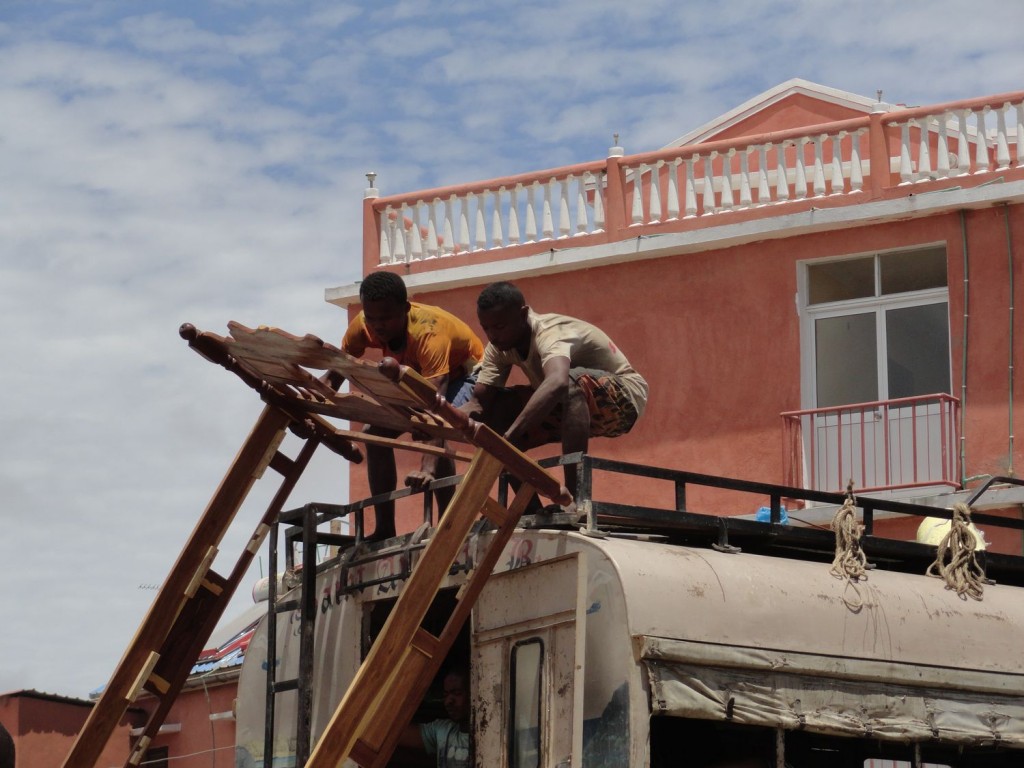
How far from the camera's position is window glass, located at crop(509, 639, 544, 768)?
677 cm

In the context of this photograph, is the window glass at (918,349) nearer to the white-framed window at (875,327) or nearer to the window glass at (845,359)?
the white-framed window at (875,327)

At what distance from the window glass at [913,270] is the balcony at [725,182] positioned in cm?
52

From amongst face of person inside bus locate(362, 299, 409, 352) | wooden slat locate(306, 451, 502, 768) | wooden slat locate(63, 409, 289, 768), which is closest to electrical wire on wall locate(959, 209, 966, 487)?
face of person inside bus locate(362, 299, 409, 352)

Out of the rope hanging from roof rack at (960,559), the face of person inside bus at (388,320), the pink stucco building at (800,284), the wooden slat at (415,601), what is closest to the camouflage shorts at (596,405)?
the face of person inside bus at (388,320)

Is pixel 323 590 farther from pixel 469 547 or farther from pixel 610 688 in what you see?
pixel 610 688

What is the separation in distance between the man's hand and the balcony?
26.3 ft

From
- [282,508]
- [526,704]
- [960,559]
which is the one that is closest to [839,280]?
[960,559]

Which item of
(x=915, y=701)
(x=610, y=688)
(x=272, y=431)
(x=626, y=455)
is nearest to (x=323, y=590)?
(x=272, y=431)

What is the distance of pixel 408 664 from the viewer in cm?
680

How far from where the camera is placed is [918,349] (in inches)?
588

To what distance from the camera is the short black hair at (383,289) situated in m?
8.08

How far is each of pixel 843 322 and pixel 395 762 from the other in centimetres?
803

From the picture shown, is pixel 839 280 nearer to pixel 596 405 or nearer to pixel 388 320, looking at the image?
pixel 596 405

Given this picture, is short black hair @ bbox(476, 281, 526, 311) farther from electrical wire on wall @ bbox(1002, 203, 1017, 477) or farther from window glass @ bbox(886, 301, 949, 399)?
window glass @ bbox(886, 301, 949, 399)
